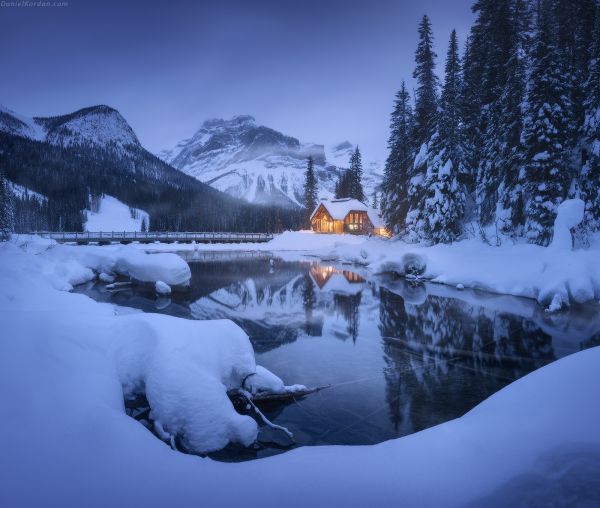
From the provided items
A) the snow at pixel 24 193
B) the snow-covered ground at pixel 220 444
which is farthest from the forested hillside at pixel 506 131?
the snow at pixel 24 193

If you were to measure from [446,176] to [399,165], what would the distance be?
11322 mm

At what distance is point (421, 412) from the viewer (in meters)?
7.27

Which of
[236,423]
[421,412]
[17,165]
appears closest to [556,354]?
[421,412]

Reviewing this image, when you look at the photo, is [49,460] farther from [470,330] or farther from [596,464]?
[470,330]

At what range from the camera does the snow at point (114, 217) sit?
104 metres

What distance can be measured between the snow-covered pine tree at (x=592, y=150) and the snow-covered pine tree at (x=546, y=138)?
986 millimetres

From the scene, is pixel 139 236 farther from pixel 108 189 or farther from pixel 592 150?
pixel 108 189

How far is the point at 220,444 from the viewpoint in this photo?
5.44 m

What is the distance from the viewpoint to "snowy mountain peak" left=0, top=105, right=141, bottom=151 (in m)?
162

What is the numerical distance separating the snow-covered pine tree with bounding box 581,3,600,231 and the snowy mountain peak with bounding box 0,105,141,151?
574ft

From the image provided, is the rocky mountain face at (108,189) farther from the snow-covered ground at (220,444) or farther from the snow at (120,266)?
the snow-covered ground at (220,444)

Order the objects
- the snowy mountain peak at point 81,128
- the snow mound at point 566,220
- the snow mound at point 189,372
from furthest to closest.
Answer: the snowy mountain peak at point 81,128, the snow mound at point 566,220, the snow mound at point 189,372

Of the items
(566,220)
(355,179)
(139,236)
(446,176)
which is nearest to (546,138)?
(566,220)

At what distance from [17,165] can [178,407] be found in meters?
131
